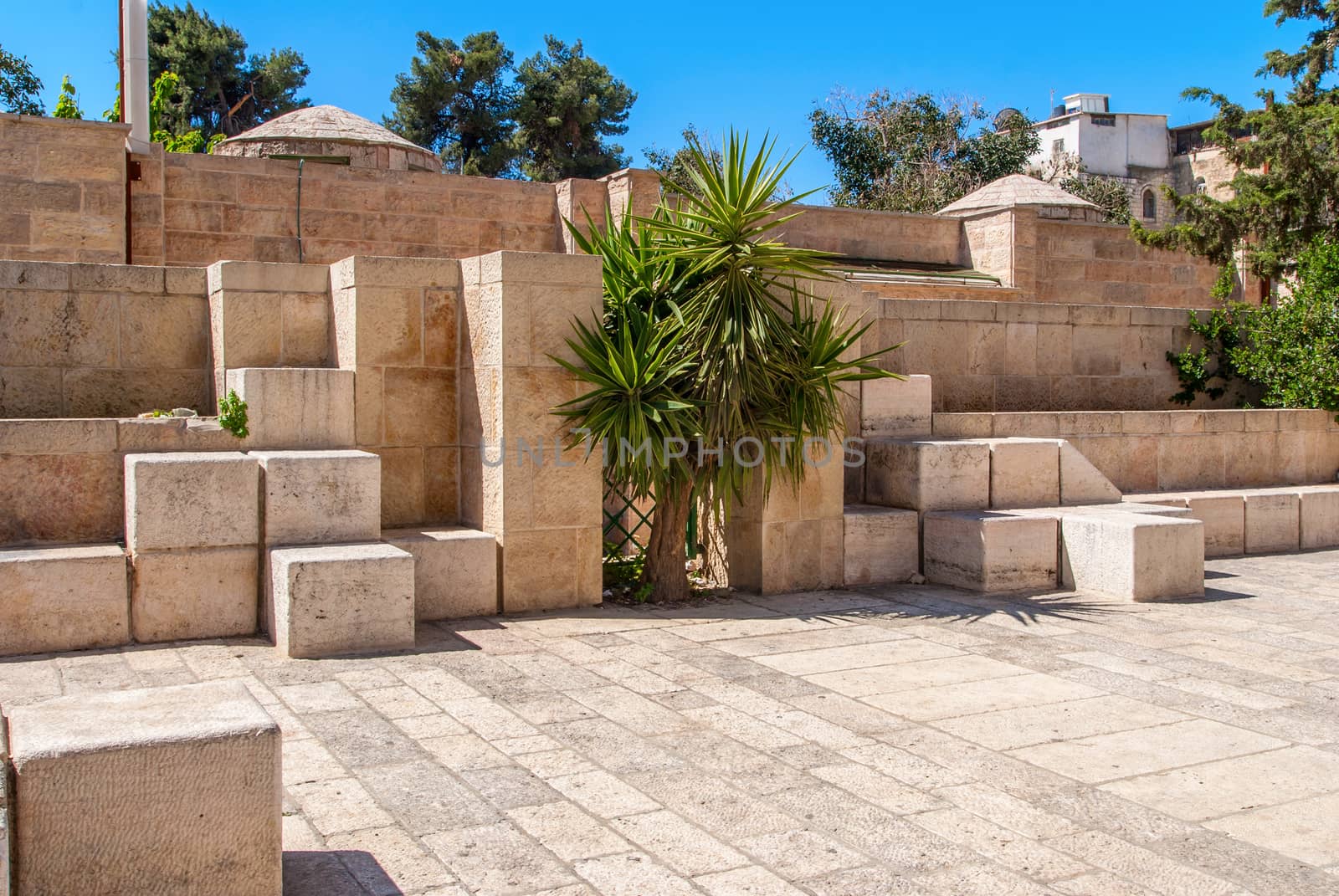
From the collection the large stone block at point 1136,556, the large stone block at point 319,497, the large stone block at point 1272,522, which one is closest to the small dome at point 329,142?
the large stone block at point 319,497

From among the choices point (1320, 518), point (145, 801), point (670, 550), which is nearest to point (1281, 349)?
point (1320, 518)

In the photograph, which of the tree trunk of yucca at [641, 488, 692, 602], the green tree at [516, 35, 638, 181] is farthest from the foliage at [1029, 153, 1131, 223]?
the tree trunk of yucca at [641, 488, 692, 602]

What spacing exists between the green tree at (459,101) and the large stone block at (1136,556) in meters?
29.6

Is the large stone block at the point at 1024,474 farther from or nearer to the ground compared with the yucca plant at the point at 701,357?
nearer to the ground

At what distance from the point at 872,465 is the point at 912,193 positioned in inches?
804

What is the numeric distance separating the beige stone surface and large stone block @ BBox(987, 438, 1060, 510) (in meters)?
0.06

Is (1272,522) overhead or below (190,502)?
below

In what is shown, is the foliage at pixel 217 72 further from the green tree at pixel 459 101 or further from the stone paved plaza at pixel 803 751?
the stone paved plaza at pixel 803 751

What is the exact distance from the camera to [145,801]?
2.99 metres

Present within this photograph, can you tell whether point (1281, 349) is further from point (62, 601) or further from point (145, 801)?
point (145, 801)

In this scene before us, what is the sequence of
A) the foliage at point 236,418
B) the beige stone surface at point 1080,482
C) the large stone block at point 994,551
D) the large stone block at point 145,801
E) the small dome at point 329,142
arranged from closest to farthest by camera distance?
the large stone block at point 145,801, the foliage at point 236,418, the large stone block at point 994,551, the beige stone surface at point 1080,482, the small dome at point 329,142

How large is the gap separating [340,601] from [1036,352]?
7278mm

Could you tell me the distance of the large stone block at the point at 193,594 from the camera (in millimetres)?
6211

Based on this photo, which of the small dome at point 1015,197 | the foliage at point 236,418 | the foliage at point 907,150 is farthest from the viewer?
the foliage at point 907,150
